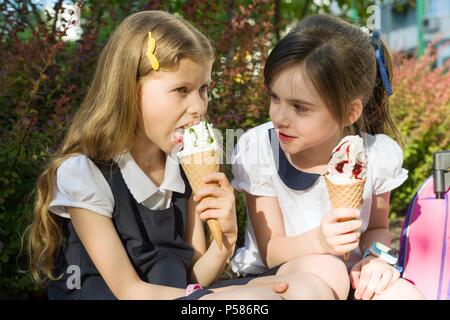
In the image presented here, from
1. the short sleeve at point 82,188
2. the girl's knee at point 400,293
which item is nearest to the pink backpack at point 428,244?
the girl's knee at point 400,293

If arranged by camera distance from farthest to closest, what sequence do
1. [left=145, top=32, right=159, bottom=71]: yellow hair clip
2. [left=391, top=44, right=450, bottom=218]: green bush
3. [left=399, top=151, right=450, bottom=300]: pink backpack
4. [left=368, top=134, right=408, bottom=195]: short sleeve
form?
[left=391, top=44, right=450, bottom=218]: green bush < [left=368, top=134, right=408, bottom=195]: short sleeve < [left=399, top=151, right=450, bottom=300]: pink backpack < [left=145, top=32, right=159, bottom=71]: yellow hair clip

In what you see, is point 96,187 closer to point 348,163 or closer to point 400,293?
point 348,163

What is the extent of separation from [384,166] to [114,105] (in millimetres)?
1125

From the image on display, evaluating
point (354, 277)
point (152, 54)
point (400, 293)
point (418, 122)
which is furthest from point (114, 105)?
point (418, 122)

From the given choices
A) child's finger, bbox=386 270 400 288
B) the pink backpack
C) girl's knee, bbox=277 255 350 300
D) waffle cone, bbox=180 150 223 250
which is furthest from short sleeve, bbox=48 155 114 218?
the pink backpack

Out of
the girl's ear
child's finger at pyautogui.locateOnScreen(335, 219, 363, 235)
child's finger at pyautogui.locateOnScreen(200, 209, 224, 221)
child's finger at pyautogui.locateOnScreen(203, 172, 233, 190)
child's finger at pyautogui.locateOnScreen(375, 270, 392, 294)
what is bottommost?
child's finger at pyautogui.locateOnScreen(375, 270, 392, 294)

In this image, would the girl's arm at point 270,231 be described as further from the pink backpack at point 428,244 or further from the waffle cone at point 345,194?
the pink backpack at point 428,244

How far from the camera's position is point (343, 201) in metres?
2.15

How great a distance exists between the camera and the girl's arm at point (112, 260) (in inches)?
88.2

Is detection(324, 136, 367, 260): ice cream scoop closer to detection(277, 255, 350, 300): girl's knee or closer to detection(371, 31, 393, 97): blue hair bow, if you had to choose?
detection(277, 255, 350, 300): girl's knee

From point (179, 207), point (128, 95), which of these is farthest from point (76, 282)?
point (128, 95)

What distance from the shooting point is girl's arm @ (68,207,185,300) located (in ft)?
7.35

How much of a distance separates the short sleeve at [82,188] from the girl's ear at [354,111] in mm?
977

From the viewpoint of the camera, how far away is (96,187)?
230 cm
